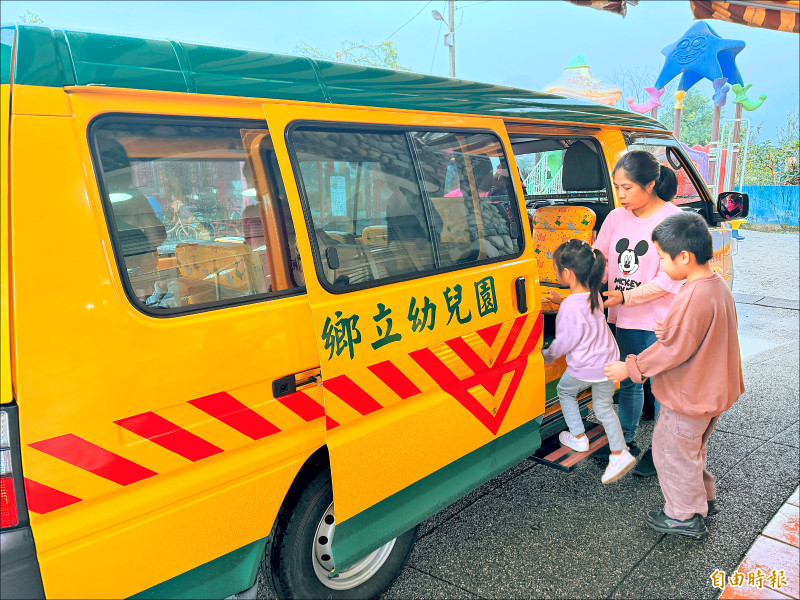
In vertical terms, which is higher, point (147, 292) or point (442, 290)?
point (147, 292)

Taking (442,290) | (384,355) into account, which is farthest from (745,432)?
(384,355)

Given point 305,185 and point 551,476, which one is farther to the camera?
point 551,476

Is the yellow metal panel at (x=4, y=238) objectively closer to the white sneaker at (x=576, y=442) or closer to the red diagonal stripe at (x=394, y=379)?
the red diagonal stripe at (x=394, y=379)

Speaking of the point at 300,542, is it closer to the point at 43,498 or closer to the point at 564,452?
the point at 43,498

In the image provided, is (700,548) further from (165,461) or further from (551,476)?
(165,461)

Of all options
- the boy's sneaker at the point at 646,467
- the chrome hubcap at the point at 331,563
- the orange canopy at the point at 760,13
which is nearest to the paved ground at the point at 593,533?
the boy's sneaker at the point at 646,467

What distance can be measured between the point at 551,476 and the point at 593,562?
0.81 metres

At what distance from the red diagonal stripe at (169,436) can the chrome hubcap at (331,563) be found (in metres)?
0.61

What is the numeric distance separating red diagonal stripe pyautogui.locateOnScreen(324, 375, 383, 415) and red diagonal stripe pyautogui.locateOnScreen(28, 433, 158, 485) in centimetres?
64

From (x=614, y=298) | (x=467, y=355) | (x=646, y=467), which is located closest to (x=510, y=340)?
(x=467, y=355)

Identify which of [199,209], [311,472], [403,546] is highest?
[199,209]

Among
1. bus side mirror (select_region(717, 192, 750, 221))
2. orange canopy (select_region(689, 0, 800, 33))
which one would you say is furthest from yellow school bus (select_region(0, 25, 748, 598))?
bus side mirror (select_region(717, 192, 750, 221))

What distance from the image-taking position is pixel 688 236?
2562 mm

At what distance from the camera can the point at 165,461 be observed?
5.43ft
